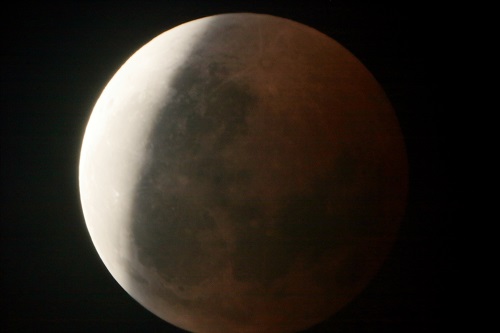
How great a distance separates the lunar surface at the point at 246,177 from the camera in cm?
182

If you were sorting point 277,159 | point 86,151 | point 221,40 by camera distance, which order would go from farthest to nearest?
point 86,151, point 221,40, point 277,159

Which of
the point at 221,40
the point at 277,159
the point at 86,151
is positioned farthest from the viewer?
the point at 86,151

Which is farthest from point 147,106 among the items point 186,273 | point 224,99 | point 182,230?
point 186,273

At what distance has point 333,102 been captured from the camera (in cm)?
193

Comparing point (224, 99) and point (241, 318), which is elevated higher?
point (224, 99)

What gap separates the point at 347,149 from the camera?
192 centimetres

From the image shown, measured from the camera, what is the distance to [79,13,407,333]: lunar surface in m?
1.82

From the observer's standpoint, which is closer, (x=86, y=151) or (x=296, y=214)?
(x=296, y=214)

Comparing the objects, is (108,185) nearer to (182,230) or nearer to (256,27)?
(182,230)

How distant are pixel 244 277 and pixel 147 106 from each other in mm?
731

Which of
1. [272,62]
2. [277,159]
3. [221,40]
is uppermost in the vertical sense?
[221,40]

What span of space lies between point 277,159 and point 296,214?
0.68ft


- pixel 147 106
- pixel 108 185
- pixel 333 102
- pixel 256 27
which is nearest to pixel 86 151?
pixel 108 185

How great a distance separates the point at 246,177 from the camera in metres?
1.80
